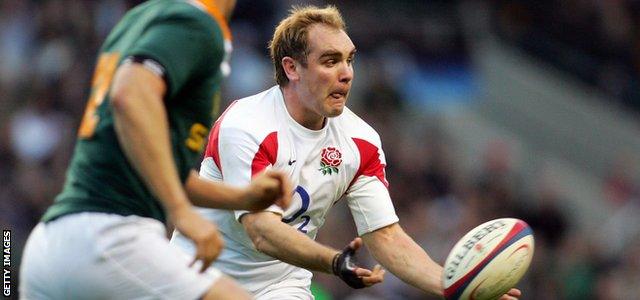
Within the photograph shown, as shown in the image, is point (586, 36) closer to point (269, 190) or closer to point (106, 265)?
point (269, 190)

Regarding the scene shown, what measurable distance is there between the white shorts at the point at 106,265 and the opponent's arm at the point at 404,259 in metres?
2.40

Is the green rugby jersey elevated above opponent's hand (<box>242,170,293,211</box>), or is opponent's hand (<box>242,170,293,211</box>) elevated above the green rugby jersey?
the green rugby jersey

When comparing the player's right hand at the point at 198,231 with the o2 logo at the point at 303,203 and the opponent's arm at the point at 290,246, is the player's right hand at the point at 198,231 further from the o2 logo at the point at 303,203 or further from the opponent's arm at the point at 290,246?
the o2 logo at the point at 303,203

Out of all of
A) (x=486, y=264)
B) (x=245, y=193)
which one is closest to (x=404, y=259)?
(x=486, y=264)

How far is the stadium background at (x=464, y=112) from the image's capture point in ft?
44.7

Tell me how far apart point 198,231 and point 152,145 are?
0.32 m

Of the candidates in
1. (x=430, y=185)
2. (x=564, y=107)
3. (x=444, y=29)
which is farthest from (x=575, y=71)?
(x=430, y=185)

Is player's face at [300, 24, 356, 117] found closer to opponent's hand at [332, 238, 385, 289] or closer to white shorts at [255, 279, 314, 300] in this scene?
white shorts at [255, 279, 314, 300]

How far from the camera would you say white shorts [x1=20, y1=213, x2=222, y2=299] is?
14.0 ft

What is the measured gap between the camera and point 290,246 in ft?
20.2

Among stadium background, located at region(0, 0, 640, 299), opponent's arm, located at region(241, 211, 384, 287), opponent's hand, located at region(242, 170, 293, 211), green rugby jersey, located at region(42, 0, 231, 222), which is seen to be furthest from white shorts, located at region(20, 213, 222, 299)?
stadium background, located at region(0, 0, 640, 299)

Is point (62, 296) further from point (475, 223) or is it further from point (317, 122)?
point (475, 223)

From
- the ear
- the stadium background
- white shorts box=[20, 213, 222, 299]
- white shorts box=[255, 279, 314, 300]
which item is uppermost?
the ear

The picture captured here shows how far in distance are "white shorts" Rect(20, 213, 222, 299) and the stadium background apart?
7.55 meters
